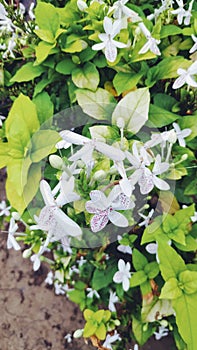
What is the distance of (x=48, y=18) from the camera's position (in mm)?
1068

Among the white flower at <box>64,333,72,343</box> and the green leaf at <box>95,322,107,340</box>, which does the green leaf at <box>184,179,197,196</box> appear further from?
the white flower at <box>64,333,72,343</box>

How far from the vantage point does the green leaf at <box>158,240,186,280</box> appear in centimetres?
101

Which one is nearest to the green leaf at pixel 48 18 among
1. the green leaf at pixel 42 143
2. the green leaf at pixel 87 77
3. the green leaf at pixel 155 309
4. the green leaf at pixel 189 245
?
the green leaf at pixel 87 77

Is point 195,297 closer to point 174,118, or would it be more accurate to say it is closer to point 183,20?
point 174,118

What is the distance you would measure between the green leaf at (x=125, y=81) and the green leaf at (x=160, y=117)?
7cm

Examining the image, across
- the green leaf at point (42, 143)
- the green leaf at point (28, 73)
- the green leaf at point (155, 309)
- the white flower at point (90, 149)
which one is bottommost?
the green leaf at point (155, 309)

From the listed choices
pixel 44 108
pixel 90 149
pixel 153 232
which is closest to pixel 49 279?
pixel 153 232

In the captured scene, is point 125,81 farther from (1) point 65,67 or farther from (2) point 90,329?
(2) point 90,329

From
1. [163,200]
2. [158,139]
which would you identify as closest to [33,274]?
[163,200]

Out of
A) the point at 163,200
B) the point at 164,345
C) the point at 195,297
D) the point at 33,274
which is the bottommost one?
the point at 164,345

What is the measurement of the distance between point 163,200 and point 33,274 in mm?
753

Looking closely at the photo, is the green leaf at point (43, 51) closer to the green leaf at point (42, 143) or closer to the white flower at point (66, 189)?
the green leaf at point (42, 143)

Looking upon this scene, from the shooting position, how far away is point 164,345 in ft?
5.10

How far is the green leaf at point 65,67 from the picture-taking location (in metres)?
1.10
